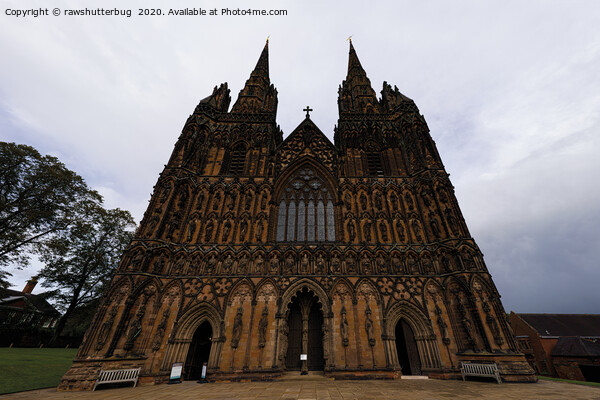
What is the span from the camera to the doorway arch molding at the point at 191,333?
1282 cm

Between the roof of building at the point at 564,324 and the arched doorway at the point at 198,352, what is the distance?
43722 mm

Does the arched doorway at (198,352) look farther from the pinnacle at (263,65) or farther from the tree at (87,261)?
the pinnacle at (263,65)

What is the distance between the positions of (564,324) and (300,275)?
1794 inches

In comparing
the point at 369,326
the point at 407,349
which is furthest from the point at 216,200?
the point at 407,349

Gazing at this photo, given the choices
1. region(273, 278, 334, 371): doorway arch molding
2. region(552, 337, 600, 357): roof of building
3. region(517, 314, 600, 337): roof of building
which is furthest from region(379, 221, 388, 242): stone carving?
region(517, 314, 600, 337): roof of building

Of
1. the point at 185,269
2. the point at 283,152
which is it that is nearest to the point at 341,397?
the point at 185,269

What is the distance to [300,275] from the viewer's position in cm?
1520

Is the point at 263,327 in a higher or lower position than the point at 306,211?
lower

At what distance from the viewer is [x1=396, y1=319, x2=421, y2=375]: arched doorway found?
45.1 ft

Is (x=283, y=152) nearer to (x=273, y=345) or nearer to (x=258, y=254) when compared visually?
(x=258, y=254)

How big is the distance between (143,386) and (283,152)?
18182 millimetres

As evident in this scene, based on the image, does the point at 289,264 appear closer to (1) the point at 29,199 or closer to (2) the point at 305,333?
(2) the point at 305,333

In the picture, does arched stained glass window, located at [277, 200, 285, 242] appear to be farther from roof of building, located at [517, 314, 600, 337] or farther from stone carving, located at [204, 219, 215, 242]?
roof of building, located at [517, 314, 600, 337]

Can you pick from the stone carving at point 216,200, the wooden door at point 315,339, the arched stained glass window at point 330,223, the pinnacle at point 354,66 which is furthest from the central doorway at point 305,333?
the pinnacle at point 354,66
